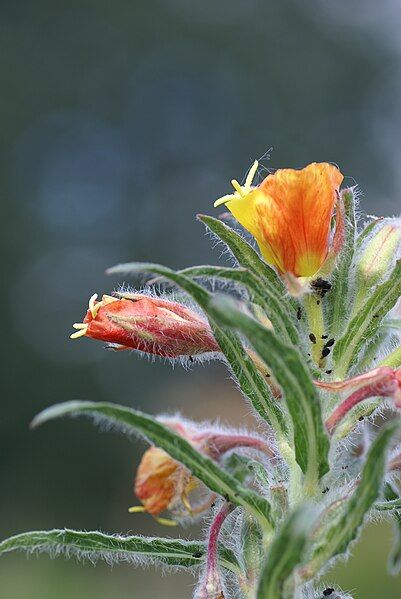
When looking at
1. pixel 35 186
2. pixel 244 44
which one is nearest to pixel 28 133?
pixel 35 186

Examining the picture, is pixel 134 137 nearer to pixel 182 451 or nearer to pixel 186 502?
pixel 186 502

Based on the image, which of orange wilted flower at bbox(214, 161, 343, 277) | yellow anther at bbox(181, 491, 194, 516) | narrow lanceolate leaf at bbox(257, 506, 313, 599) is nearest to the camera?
narrow lanceolate leaf at bbox(257, 506, 313, 599)

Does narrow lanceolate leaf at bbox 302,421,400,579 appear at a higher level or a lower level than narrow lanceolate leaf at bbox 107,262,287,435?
lower

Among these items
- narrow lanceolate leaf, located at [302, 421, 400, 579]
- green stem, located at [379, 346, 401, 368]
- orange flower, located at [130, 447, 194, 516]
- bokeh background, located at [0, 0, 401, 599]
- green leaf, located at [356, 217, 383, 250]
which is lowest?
narrow lanceolate leaf, located at [302, 421, 400, 579]

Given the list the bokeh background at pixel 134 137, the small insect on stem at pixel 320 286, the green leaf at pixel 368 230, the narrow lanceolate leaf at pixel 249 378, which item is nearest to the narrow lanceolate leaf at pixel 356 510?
the narrow lanceolate leaf at pixel 249 378

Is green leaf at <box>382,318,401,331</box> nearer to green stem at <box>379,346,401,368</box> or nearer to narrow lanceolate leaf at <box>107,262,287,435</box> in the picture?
green stem at <box>379,346,401,368</box>

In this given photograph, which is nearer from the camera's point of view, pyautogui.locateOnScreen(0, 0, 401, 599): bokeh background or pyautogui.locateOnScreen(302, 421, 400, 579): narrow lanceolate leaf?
pyautogui.locateOnScreen(302, 421, 400, 579): narrow lanceolate leaf

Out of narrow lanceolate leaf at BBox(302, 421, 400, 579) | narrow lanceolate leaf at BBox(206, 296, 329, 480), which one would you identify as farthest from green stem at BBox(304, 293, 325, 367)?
narrow lanceolate leaf at BBox(302, 421, 400, 579)
